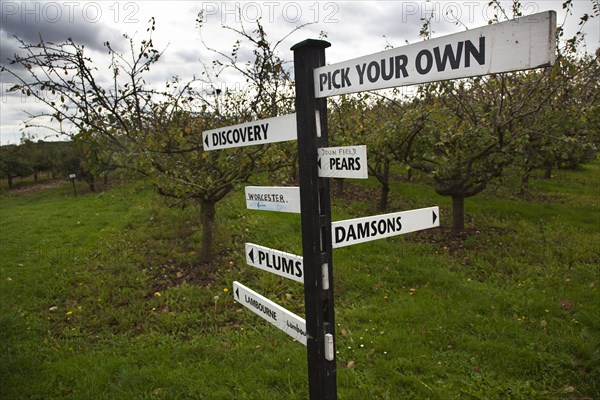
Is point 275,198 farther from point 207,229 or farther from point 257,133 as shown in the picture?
point 207,229

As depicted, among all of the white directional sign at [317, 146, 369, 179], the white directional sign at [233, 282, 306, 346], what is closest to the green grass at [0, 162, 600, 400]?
the white directional sign at [233, 282, 306, 346]

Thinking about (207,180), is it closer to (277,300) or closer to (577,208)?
(277,300)

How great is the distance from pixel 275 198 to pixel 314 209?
37 cm

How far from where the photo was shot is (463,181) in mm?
7723

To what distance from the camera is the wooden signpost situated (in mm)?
1481

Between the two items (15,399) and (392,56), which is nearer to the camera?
(392,56)

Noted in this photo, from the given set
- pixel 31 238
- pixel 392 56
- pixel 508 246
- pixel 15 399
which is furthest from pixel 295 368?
pixel 31 238

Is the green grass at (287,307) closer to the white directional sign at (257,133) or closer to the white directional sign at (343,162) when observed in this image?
the white directional sign at (257,133)

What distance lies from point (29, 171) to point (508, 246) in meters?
25.3

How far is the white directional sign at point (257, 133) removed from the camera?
2084 mm

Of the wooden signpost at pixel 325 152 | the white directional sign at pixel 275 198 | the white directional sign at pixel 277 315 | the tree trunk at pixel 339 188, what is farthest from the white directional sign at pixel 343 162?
the tree trunk at pixel 339 188

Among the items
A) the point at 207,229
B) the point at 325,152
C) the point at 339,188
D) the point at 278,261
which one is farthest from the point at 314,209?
the point at 339,188

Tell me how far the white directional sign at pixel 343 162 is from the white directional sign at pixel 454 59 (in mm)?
263

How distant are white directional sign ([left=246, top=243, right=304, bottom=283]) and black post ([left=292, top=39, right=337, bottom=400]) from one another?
0.12m
